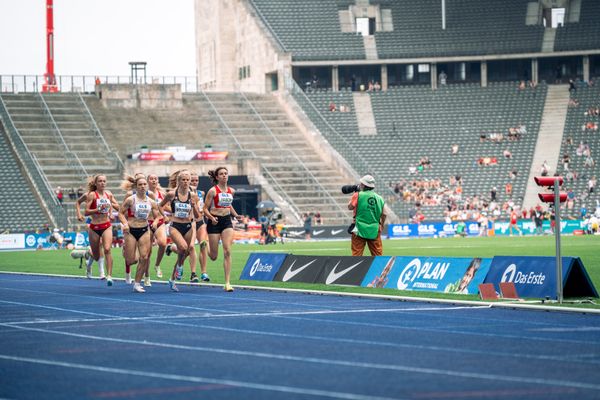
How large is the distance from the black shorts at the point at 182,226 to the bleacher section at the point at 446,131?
4168 cm

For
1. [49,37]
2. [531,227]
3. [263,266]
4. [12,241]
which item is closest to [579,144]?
[531,227]

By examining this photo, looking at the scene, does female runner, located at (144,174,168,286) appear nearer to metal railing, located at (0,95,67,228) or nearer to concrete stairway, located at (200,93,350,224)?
metal railing, located at (0,95,67,228)

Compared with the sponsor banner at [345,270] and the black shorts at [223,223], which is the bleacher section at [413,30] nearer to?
the sponsor banner at [345,270]

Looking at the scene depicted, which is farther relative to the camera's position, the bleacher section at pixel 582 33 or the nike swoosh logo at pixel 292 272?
the bleacher section at pixel 582 33

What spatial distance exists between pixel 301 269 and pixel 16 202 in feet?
124

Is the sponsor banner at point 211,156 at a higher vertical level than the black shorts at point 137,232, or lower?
lower

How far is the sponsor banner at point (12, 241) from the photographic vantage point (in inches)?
2066

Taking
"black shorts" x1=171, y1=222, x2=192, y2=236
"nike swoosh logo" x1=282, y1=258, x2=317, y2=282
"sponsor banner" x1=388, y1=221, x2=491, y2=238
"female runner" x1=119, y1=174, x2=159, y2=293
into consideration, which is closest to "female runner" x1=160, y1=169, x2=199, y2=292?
"black shorts" x1=171, y1=222, x2=192, y2=236

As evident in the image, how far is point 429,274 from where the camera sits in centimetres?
1998

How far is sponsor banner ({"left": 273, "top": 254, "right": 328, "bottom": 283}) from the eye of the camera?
22812mm

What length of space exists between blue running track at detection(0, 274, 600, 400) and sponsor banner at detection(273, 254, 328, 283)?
13.5 ft

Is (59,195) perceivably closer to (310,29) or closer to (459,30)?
(310,29)

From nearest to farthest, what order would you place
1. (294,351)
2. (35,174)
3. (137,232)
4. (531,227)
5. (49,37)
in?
1. (294,351)
2. (137,232)
3. (35,174)
4. (531,227)
5. (49,37)

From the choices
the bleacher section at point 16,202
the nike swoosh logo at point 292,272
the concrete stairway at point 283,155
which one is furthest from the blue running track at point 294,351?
the concrete stairway at point 283,155
